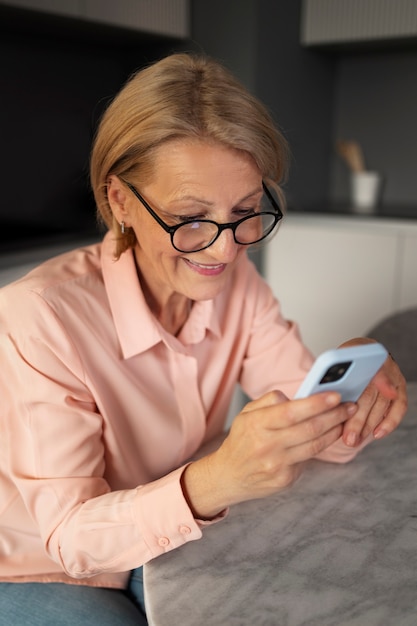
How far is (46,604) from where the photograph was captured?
982mm

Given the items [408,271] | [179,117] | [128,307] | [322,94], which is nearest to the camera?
[179,117]

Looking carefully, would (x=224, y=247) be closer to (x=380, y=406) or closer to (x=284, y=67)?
(x=380, y=406)

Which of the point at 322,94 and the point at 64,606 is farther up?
the point at 322,94

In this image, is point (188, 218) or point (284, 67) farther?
point (284, 67)

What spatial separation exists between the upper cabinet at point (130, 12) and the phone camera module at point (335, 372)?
1942 millimetres

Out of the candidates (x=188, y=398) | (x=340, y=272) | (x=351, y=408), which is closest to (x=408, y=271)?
(x=340, y=272)

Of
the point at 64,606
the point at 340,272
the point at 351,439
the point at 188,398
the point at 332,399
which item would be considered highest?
the point at 332,399

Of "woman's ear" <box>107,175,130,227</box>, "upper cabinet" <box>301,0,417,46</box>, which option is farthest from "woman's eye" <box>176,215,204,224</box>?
"upper cabinet" <box>301,0,417,46</box>

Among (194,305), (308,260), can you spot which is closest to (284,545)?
(194,305)

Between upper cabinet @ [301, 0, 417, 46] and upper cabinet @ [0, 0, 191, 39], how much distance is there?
23.0 inches


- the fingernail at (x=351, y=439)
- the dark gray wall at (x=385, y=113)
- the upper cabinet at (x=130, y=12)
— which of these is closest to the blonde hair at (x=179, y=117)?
the fingernail at (x=351, y=439)

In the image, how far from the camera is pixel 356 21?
293 cm

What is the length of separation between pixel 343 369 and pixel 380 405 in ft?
0.91

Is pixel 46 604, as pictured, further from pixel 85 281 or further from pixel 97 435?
pixel 85 281
